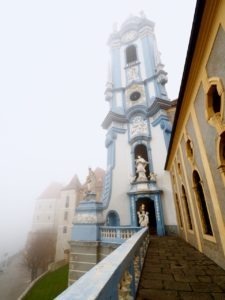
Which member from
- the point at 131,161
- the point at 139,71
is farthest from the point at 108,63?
the point at 131,161

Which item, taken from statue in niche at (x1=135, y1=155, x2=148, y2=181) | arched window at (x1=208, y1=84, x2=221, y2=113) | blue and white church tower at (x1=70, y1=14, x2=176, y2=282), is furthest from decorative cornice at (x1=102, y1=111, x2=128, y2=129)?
arched window at (x1=208, y1=84, x2=221, y2=113)

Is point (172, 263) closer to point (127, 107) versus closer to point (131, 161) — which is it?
point (131, 161)

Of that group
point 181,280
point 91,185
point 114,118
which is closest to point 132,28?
point 114,118

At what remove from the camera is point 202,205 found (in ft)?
18.8

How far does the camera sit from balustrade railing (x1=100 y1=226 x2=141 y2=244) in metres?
9.27

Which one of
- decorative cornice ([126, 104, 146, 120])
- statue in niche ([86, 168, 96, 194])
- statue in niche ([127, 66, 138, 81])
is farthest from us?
statue in niche ([127, 66, 138, 81])

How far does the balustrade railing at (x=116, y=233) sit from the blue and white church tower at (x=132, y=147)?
0.33m

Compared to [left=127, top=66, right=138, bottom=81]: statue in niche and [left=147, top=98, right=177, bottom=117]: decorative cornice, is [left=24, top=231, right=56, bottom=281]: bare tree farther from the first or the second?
[left=127, top=66, right=138, bottom=81]: statue in niche

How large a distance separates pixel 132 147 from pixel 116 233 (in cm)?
813

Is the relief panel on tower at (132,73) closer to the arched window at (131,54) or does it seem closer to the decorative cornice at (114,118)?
the arched window at (131,54)

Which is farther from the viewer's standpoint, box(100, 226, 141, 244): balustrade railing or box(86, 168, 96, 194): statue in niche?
box(86, 168, 96, 194): statue in niche

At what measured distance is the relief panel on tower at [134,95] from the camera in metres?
18.2

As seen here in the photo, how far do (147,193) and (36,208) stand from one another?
37582 millimetres

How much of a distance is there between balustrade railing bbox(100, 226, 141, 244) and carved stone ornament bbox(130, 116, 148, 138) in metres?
8.95
